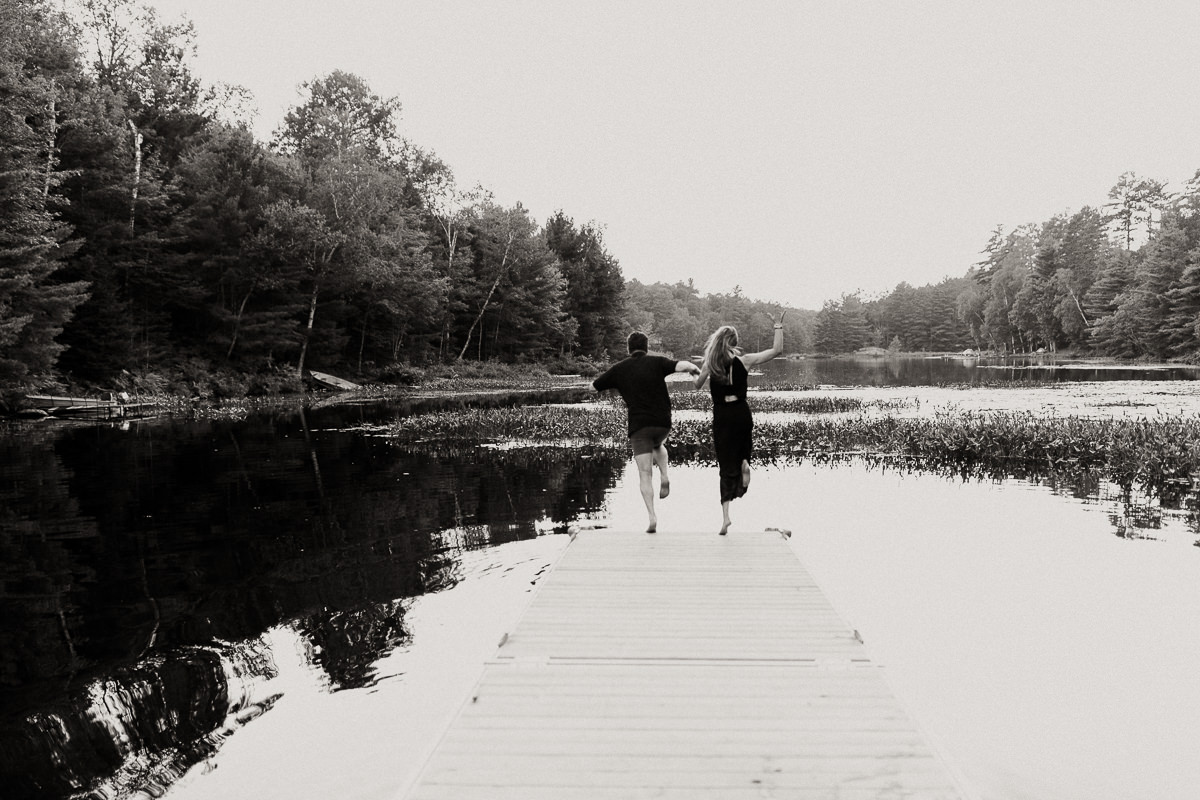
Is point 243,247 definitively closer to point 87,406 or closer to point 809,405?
point 87,406

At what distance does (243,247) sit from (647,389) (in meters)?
38.4

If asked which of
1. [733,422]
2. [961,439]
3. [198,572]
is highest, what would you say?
[733,422]

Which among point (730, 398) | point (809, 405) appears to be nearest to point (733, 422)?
point (730, 398)

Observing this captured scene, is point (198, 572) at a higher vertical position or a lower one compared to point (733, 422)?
lower

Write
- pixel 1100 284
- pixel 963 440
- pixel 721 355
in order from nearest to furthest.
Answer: pixel 721 355, pixel 963 440, pixel 1100 284

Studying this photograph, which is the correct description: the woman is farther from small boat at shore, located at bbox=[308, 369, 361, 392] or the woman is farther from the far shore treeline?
small boat at shore, located at bbox=[308, 369, 361, 392]

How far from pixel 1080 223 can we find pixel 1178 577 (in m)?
111

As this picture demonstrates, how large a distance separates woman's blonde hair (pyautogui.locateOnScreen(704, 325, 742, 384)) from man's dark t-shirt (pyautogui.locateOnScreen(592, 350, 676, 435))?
0.54 m

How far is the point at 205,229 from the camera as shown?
1598 inches

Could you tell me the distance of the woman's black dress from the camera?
8.56 metres

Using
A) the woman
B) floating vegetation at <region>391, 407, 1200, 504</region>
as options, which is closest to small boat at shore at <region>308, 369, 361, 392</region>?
floating vegetation at <region>391, 407, 1200, 504</region>

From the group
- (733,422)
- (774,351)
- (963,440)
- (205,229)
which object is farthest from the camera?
(205,229)

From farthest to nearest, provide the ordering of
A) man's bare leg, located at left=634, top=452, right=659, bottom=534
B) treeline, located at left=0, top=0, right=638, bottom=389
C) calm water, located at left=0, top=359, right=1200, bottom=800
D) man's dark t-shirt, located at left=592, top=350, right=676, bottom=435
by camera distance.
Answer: treeline, located at left=0, top=0, right=638, bottom=389 → man's bare leg, located at left=634, top=452, right=659, bottom=534 → man's dark t-shirt, located at left=592, top=350, right=676, bottom=435 → calm water, located at left=0, top=359, right=1200, bottom=800

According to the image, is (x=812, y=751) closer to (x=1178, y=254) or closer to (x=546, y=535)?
(x=546, y=535)
